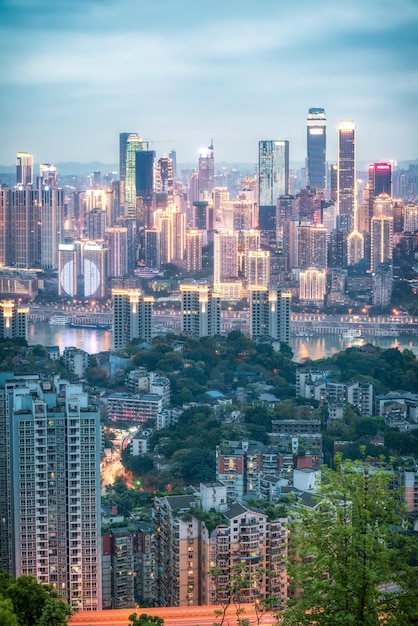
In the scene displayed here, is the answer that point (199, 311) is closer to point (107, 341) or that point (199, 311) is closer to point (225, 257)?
point (107, 341)

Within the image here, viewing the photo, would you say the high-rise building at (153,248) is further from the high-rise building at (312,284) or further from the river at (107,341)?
the river at (107,341)

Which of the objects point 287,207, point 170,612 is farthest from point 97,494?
point 287,207

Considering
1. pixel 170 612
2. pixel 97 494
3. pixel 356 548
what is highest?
pixel 356 548

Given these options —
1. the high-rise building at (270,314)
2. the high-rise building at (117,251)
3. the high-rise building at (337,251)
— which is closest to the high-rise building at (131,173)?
the high-rise building at (117,251)

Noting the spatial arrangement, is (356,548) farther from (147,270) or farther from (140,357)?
(147,270)

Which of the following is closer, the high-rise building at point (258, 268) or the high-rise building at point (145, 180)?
the high-rise building at point (258, 268)
